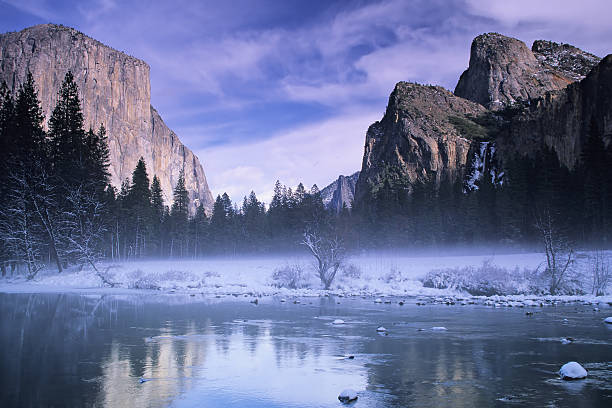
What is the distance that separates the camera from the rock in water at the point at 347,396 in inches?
296

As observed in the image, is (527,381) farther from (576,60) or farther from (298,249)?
(576,60)

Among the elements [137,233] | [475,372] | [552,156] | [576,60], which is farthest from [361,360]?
[576,60]

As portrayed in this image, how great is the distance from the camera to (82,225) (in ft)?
142

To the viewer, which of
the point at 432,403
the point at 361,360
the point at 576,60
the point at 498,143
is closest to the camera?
the point at 432,403

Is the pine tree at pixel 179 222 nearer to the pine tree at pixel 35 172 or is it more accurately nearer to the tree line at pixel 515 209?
the tree line at pixel 515 209

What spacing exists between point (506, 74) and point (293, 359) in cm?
16459

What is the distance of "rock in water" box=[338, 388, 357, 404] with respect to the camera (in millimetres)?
7516

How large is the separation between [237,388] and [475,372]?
5010mm

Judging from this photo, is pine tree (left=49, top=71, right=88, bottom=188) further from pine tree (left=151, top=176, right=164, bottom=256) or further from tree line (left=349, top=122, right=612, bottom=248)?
tree line (left=349, top=122, right=612, bottom=248)

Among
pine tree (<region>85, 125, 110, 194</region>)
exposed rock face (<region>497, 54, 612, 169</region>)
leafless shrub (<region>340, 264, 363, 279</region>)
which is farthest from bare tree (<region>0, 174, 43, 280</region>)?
exposed rock face (<region>497, 54, 612, 169</region>)

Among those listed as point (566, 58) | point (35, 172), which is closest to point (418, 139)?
point (566, 58)

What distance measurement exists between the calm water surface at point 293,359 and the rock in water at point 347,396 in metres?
0.15

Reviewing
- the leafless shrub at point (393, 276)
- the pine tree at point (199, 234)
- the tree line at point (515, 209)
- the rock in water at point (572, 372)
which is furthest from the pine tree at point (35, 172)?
the pine tree at point (199, 234)

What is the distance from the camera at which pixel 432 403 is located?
741 cm
